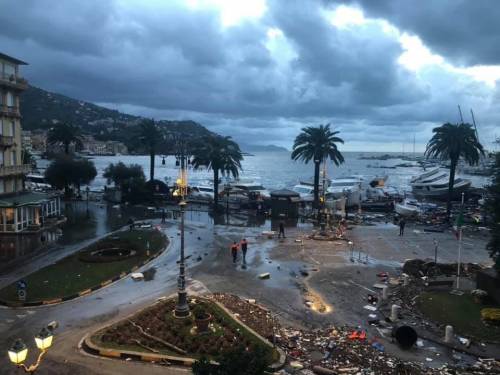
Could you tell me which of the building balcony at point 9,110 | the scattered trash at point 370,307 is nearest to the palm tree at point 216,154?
the building balcony at point 9,110

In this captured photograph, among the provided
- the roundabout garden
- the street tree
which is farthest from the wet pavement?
the street tree

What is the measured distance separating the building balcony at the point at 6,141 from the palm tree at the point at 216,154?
62.1 feet

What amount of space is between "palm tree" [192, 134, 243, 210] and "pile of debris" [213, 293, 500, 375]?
3549cm

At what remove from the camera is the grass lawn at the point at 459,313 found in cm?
1859

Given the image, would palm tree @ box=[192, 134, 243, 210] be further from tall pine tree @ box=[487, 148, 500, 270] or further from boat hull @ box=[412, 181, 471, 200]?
boat hull @ box=[412, 181, 471, 200]

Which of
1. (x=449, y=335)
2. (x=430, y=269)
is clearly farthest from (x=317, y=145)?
(x=449, y=335)

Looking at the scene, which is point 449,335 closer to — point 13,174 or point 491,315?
point 491,315

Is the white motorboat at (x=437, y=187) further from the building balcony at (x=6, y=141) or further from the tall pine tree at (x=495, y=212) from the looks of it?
the building balcony at (x=6, y=141)

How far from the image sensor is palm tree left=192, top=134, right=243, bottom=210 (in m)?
53.9

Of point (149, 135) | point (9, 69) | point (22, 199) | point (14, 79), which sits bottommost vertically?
point (22, 199)

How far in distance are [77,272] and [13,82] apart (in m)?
24.6

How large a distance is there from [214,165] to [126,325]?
36742 millimetres

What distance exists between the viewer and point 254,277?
2638cm

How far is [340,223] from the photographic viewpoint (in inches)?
1850
